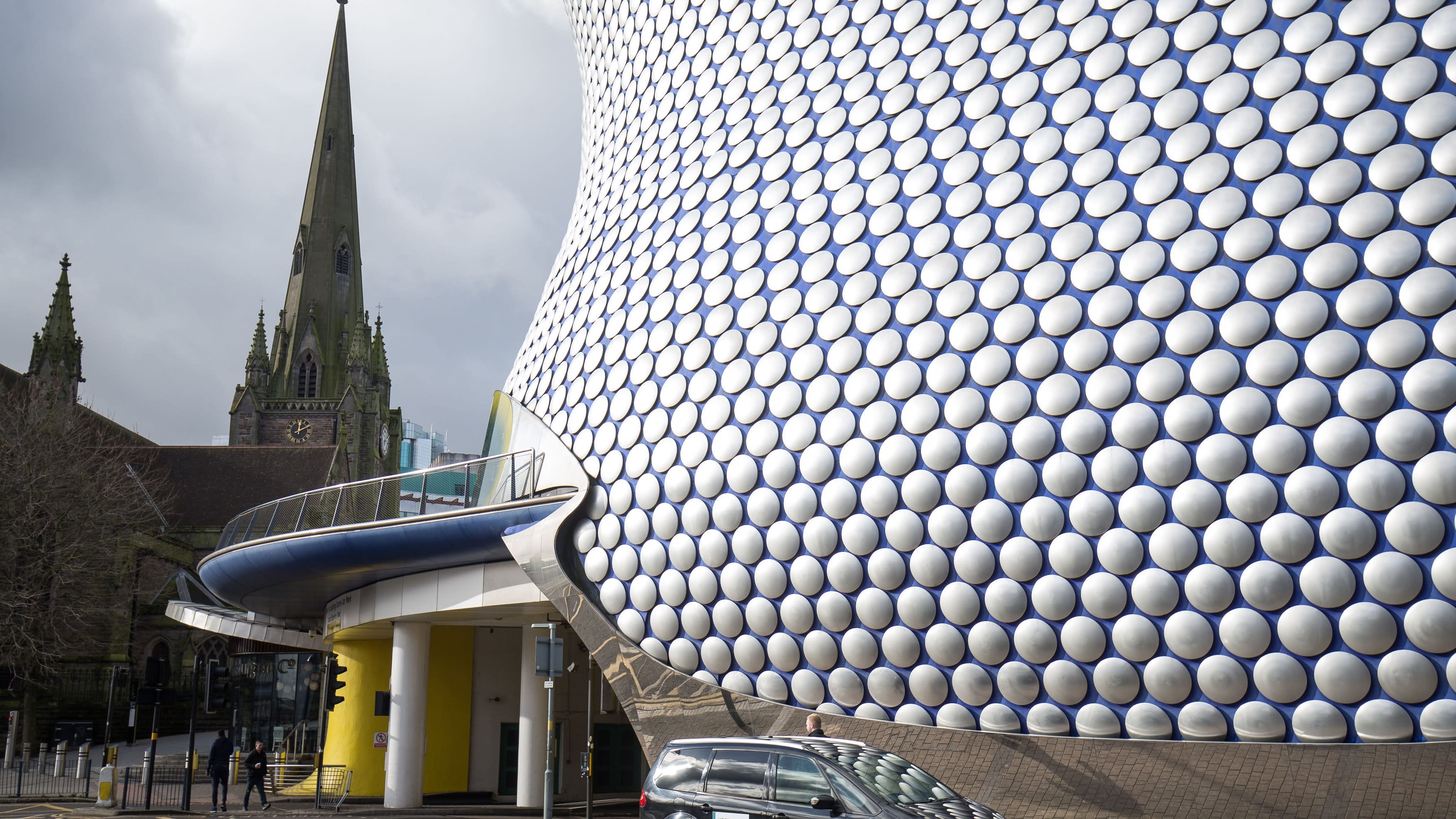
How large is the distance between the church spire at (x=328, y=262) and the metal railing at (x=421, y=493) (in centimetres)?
5839

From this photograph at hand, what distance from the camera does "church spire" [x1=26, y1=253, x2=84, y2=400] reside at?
56.9 metres

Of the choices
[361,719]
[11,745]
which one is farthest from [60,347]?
[361,719]

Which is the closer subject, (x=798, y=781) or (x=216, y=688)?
A: (x=798, y=781)

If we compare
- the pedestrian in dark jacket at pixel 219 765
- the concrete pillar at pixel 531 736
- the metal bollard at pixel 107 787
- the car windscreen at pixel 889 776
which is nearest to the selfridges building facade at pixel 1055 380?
the car windscreen at pixel 889 776

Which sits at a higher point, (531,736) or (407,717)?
(407,717)

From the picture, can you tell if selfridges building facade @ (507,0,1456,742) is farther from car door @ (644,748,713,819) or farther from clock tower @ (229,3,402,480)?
clock tower @ (229,3,402,480)

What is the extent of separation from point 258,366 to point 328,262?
28.2 ft

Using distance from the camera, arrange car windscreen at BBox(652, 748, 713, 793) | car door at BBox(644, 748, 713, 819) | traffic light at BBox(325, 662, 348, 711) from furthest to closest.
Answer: traffic light at BBox(325, 662, 348, 711) < car windscreen at BBox(652, 748, 713, 793) < car door at BBox(644, 748, 713, 819)

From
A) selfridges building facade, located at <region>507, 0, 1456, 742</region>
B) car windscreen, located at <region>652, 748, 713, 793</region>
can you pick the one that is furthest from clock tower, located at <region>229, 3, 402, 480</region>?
car windscreen, located at <region>652, 748, 713, 793</region>

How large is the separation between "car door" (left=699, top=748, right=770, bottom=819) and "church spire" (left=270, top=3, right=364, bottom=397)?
230ft

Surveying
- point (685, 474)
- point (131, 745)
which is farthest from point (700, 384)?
point (131, 745)

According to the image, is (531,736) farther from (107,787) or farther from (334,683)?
(107,787)

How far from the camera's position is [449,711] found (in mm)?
21875

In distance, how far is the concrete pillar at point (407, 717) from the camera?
19.3 m
